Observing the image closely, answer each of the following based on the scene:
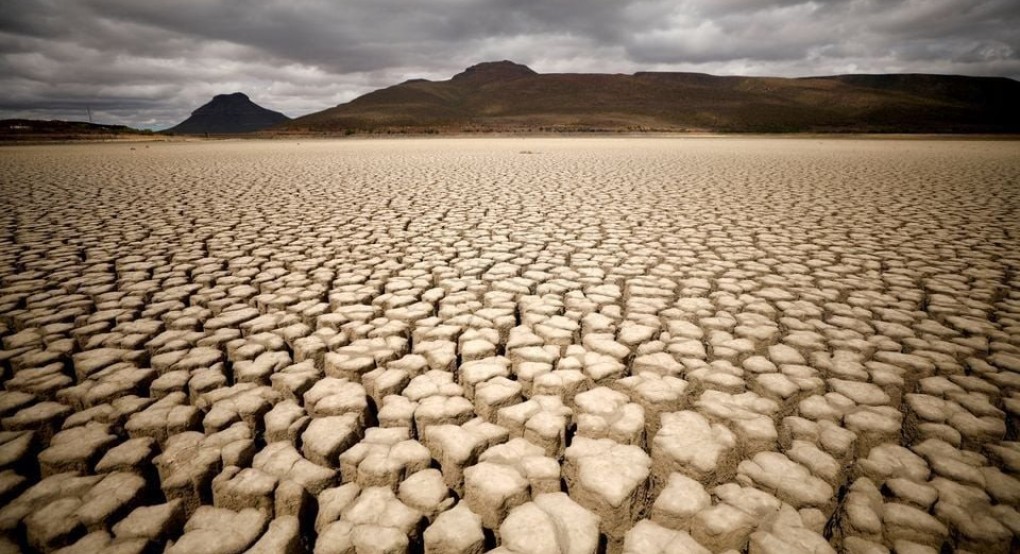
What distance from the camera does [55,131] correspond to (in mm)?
30625

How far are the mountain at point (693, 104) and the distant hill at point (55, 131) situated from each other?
13101 millimetres

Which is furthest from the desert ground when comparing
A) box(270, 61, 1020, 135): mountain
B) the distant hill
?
box(270, 61, 1020, 135): mountain

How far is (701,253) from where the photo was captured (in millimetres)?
3098

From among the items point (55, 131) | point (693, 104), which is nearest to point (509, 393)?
point (55, 131)

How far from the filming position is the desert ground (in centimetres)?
102

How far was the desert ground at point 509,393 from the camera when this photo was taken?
102 cm

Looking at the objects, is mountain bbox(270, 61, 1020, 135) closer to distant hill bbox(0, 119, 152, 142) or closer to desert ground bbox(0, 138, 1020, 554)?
distant hill bbox(0, 119, 152, 142)

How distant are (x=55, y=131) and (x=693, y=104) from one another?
68.8 metres

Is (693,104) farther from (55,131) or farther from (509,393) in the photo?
(509,393)

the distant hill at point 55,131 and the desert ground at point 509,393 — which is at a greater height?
the distant hill at point 55,131

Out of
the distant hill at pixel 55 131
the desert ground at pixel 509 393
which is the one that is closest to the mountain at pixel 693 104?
the distant hill at pixel 55 131

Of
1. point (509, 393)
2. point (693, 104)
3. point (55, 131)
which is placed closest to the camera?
point (509, 393)

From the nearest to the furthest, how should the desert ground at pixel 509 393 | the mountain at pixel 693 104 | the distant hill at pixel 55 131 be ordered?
the desert ground at pixel 509 393 < the distant hill at pixel 55 131 < the mountain at pixel 693 104

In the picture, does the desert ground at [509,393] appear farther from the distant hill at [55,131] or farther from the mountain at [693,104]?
the mountain at [693,104]
